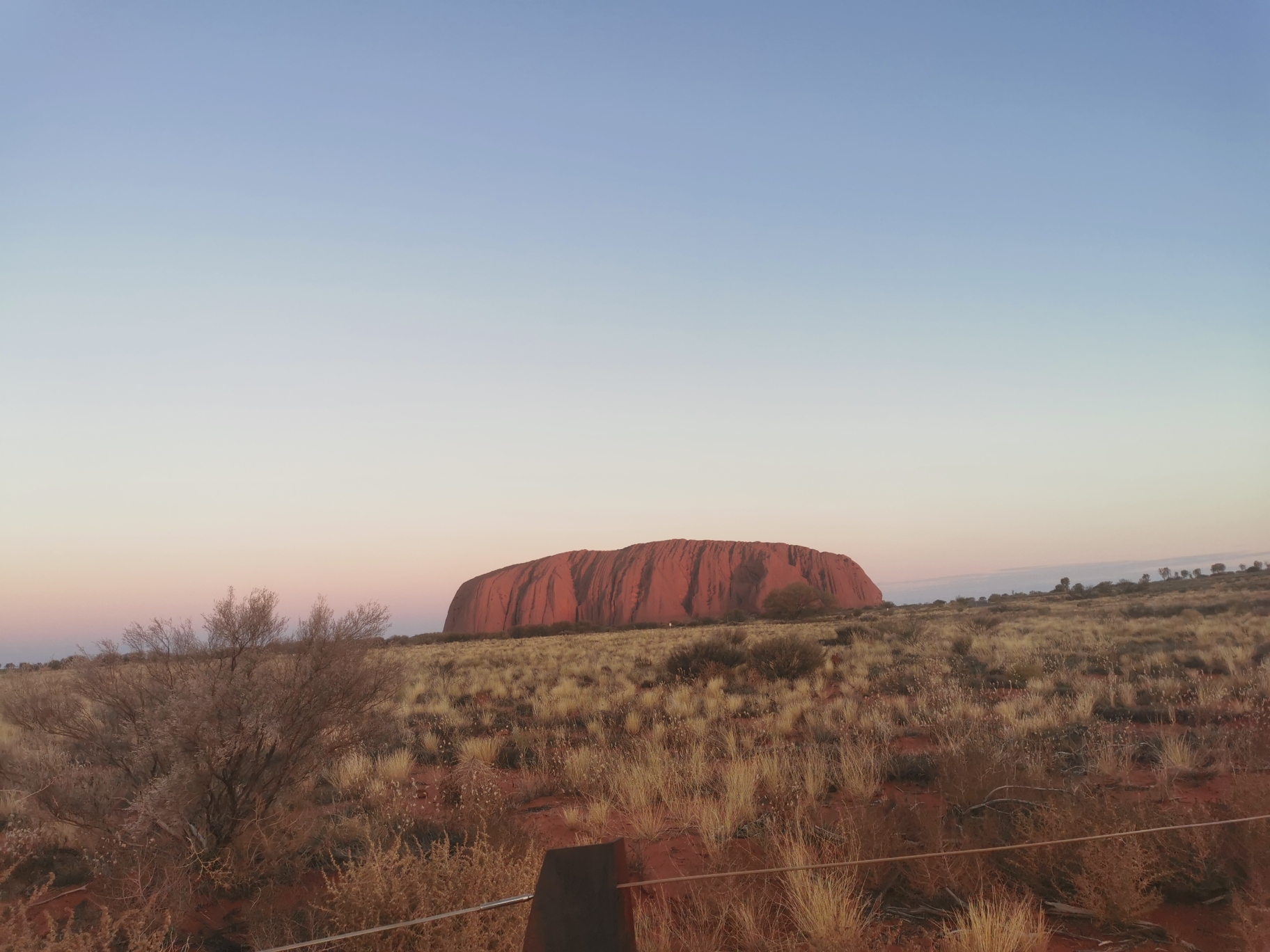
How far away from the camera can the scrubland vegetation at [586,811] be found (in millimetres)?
4020

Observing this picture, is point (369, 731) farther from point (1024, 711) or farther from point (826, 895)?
point (1024, 711)

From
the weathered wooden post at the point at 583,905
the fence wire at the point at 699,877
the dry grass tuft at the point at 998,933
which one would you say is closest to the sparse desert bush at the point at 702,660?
the fence wire at the point at 699,877

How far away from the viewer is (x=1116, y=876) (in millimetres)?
4016

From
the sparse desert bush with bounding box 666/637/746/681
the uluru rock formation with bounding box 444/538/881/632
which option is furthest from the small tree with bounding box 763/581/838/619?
the sparse desert bush with bounding box 666/637/746/681

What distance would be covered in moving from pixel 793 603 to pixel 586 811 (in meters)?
50.0

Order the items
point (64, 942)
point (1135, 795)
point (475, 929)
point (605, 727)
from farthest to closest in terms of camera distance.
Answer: point (605, 727) → point (1135, 795) → point (475, 929) → point (64, 942)

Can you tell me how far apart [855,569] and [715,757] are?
8973 centimetres

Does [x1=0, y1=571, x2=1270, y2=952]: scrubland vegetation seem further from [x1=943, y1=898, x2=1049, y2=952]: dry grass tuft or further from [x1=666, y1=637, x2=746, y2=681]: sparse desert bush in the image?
[x1=666, y1=637, x2=746, y2=681]: sparse desert bush

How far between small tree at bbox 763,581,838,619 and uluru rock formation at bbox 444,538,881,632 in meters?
21.8

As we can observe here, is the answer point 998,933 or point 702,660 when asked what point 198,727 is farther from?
point 702,660

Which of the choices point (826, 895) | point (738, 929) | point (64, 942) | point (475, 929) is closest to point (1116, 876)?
point (826, 895)

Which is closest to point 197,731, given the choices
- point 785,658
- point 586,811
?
point 586,811

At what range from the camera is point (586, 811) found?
6.74 m

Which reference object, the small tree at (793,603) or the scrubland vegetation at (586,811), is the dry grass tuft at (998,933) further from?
the small tree at (793,603)
